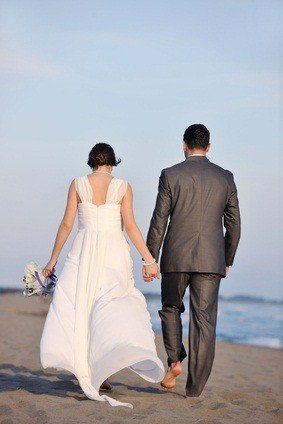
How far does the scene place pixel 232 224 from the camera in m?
8.10

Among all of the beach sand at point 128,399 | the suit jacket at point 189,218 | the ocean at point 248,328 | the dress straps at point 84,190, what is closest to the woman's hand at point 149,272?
the suit jacket at point 189,218

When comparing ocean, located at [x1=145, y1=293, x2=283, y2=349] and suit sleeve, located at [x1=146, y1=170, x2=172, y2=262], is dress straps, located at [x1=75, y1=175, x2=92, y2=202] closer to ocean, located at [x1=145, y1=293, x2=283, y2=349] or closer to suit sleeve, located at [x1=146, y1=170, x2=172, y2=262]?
suit sleeve, located at [x1=146, y1=170, x2=172, y2=262]

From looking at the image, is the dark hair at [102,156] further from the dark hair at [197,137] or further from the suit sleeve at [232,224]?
the suit sleeve at [232,224]

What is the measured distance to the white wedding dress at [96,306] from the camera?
295 inches

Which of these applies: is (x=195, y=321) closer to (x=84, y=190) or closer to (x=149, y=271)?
(x=149, y=271)

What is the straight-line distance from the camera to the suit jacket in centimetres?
784

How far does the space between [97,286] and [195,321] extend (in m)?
0.96

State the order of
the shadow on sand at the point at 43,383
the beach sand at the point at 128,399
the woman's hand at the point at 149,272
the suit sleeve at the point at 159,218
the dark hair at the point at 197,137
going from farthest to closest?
1. the shadow on sand at the point at 43,383
2. the dark hair at the point at 197,137
3. the suit sleeve at the point at 159,218
4. the woman's hand at the point at 149,272
5. the beach sand at the point at 128,399

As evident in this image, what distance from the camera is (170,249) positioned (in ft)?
25.9

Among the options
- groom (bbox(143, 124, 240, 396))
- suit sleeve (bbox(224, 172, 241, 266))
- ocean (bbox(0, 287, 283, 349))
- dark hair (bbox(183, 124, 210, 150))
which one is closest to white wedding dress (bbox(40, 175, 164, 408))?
groom (bbox(143, 124, 240, 396))

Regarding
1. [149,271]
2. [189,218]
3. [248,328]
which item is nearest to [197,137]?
[189,218]

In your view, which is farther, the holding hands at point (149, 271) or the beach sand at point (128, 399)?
the holding hands at point (149, 271)

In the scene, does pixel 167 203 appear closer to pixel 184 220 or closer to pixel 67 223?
pixel 184 220

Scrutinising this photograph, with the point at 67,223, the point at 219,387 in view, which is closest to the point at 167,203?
the point at 67,223
